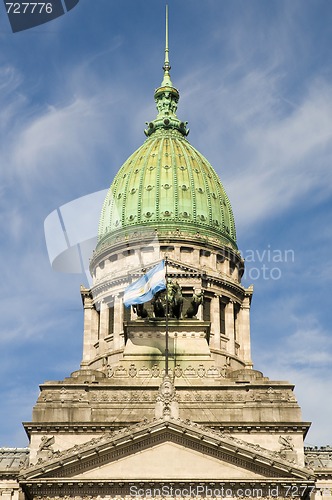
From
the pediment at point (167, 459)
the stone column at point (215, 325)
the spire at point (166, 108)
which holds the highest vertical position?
the spire at point (166, 108)

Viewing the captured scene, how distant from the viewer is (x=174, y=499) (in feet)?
197

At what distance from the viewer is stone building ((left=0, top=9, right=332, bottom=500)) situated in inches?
2357

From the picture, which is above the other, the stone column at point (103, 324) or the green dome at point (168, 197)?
the green dome at point (168, 197)

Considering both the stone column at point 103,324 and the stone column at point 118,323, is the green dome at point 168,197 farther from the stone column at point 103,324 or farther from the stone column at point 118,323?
the stone column at point 118,323

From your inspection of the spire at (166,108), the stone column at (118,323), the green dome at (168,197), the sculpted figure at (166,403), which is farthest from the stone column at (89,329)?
the sculpted figure at (166,403)

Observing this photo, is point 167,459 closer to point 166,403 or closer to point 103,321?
point 166,403

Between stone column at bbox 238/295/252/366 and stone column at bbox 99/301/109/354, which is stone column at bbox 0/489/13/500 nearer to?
stone column at bbox 99/301/109/354

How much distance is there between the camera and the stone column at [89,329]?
3925 inches

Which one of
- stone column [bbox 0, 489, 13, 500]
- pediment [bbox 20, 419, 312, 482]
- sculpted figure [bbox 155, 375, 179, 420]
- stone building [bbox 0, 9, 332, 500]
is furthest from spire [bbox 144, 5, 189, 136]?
pediment [bbox 20, 419, 312, 482]

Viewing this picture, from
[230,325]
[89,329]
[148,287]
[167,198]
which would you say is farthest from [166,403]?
[167,198]

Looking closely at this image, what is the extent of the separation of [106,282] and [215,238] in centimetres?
1200

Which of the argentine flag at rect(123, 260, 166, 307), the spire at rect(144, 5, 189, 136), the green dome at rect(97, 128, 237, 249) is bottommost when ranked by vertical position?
the argentine flag at rect(123, 260, 166, 307)

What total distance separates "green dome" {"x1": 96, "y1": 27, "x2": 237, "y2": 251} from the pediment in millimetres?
41798

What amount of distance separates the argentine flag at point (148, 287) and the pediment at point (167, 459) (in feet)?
71.5
